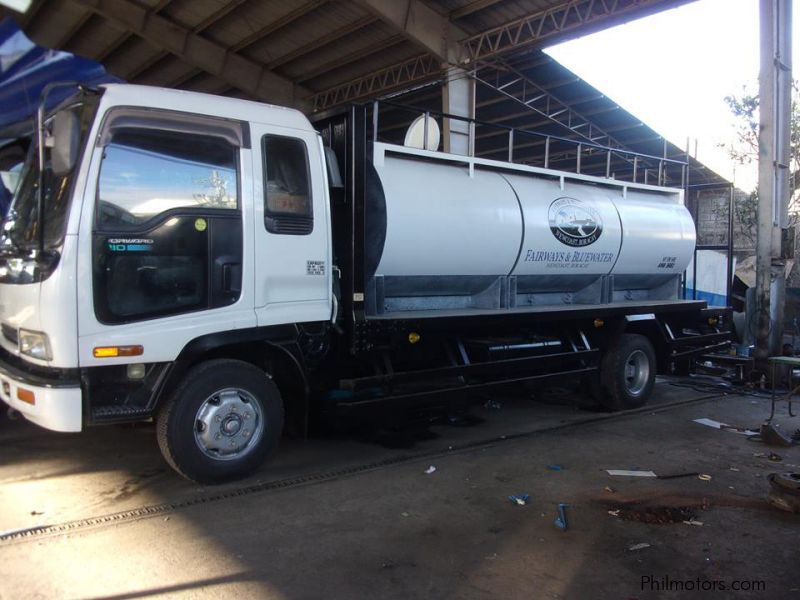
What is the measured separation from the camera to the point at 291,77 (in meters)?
19.3

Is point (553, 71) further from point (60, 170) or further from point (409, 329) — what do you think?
point (60, 170)

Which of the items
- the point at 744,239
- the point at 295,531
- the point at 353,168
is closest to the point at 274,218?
the point at 353,168

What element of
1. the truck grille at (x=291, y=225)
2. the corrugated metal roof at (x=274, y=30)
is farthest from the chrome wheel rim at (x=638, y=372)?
the corrugated metal roof at (x=274, y=30)

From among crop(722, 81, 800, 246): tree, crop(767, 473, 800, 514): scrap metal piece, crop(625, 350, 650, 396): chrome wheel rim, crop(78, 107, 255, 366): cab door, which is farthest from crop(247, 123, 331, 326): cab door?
crop(722, 81, 800, 246): tree

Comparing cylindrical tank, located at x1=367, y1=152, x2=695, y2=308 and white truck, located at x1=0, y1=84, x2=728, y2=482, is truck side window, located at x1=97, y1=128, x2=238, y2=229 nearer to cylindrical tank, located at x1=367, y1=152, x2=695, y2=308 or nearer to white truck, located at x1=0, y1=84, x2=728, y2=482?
white truck, located at x1=0, y1=84, x2=728, y2=482

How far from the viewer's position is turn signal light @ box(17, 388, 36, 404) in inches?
162

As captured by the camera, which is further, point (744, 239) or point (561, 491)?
point (744, 239)

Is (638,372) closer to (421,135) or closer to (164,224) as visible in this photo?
(421,135)

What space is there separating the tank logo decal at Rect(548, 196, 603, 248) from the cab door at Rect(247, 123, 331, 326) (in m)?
Result: 3.02

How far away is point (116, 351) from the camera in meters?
4.15

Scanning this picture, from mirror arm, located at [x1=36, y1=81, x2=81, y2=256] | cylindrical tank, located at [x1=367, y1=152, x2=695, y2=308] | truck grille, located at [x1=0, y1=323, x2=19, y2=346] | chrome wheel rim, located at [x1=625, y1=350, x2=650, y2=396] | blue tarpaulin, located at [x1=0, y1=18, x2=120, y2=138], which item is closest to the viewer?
mirror arm, located at [x1=36, y1=81, x2=81, y2=256]

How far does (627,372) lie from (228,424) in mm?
5222

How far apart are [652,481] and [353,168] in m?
3.57

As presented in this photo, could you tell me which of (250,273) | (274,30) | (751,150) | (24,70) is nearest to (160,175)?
(250,273)
